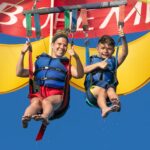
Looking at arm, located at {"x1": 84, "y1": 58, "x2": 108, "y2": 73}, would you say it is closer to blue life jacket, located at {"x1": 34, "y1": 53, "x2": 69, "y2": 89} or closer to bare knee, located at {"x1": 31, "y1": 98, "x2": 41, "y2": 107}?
blue life jacket, located at {"x1": 34, "y1": 53, "x2": 69, "y2": 89}

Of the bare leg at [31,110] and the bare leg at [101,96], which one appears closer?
the bare leg at [31,110]

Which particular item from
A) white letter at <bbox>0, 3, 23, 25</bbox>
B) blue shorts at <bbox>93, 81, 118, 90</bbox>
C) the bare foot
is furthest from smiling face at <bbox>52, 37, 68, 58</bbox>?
white letter at <bbox>0, 3, 23, 25</bbox>

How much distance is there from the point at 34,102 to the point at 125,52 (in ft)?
4.40

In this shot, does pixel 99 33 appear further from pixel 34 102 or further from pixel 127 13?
pixel 34 102

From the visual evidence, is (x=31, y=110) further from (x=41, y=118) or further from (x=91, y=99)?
(x=91, y=99)

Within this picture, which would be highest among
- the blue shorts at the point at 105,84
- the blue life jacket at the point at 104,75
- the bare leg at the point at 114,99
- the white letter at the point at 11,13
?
the white letter at the point at 11,13

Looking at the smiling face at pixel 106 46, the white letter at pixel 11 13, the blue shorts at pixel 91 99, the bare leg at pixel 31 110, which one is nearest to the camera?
the bare leg at pixel 31 110

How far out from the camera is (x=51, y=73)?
35.6 ft

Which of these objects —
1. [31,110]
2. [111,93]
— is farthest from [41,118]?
[111,93]

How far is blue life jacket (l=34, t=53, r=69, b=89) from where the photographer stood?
10.8 metres

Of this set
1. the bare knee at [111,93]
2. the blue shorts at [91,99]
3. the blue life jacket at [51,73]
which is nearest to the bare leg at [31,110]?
the blue life jacket at [51,73]

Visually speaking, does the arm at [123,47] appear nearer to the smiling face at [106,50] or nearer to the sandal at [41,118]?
the smiling face at [106,50]

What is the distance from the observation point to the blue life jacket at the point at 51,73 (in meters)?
10.8

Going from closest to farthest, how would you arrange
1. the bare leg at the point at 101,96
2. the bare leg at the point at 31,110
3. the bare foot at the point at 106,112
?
the bare leg at the point at 31,110 < the bare foot at the point at 106,112 < the bare leg at the point at 101,96
